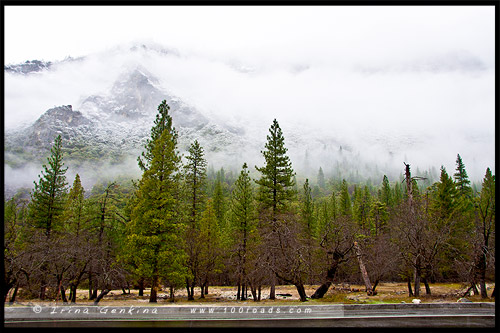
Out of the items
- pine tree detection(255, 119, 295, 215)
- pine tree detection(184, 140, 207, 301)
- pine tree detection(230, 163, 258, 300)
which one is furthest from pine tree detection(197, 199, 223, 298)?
pine tree detection(255, 119, 295, 215)

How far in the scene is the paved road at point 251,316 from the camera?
35.2ft

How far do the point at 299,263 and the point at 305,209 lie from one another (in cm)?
3618

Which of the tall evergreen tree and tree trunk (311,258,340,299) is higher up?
the tall evergreen tree

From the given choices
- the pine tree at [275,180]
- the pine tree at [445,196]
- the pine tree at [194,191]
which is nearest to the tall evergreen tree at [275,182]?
the pine tree at [275,180]

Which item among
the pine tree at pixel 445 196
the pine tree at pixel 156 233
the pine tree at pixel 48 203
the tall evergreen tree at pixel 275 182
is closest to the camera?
the pine tree at pixel 156 233

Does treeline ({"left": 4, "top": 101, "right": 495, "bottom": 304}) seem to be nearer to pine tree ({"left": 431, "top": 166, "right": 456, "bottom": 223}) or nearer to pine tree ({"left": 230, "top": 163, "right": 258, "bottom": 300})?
pine tree ({"left": 230, "top": 163, "right": 258, "bottom": 300})

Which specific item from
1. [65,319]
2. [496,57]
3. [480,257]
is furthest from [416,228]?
[65,319]

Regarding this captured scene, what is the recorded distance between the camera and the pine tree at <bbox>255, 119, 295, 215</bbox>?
28859 millimetres

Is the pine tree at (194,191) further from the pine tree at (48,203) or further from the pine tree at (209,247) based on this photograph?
the pine tree at (48,203)

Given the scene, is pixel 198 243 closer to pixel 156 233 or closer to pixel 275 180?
pixel 156 233

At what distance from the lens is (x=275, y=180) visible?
29516 mm

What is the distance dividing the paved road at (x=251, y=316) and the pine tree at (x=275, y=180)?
15510mm

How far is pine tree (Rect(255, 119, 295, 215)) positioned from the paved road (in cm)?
1551

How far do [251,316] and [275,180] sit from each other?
729 inches
